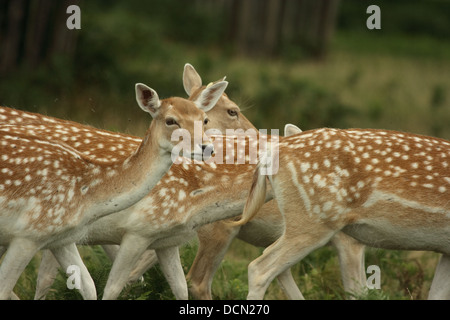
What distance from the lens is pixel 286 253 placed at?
6734 mm

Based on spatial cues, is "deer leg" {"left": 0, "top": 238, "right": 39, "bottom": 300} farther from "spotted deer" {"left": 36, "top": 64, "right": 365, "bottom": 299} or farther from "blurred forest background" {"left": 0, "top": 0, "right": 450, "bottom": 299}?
"blurred forest background" {"left": 0, "top": 0, "right": 450, "bottom": 299}

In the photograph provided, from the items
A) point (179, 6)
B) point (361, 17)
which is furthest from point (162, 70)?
point (361, 17)

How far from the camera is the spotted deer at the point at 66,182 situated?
5.98 m

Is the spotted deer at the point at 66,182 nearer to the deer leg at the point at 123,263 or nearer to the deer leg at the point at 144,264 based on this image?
the deer leg at the point at 123,263

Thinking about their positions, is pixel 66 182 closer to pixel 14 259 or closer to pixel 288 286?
pixel 14 259

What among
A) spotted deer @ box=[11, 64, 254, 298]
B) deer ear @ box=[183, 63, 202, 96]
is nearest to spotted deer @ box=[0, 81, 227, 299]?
spotted deer @ box=[11, 64, 254, 298]

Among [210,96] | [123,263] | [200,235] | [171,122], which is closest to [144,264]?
[200,235]

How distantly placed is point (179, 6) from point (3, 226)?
27470 millimetres

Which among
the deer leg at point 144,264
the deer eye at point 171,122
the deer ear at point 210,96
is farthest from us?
the deer leg at point 144,264

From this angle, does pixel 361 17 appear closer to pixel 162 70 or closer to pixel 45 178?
pixel 162 70

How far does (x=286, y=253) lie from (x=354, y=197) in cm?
62

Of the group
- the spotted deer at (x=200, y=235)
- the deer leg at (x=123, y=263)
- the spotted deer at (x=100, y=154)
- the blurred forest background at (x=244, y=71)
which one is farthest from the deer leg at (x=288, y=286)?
the deer leg at (x=123, y=263)

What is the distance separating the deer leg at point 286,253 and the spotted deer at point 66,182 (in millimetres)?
1102
